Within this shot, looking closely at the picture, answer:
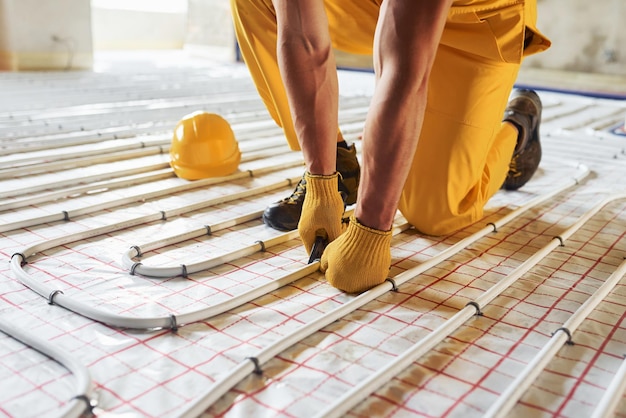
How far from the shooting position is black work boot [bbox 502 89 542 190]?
1.98m

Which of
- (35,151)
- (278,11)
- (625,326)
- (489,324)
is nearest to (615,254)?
(625,326)

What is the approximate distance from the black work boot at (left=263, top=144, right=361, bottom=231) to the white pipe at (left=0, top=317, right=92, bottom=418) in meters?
0.75

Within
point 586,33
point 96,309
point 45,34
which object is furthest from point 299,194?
point 586,33

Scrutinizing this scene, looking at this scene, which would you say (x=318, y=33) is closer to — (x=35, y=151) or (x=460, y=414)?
(x=460, y=414)

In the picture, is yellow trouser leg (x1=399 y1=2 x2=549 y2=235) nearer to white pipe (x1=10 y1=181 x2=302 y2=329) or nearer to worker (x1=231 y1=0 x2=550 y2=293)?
worker (x1=231 y1=0 x2=550 y2=293)

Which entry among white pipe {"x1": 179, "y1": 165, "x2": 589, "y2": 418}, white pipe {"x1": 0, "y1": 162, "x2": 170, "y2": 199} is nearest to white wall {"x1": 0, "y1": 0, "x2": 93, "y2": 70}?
white pipe {"x1": 0, "y1": 162, "x2": 170, "y2": 199}

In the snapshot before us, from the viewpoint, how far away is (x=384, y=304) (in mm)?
1289

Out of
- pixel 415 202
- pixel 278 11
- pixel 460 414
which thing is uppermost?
pixel 278 11

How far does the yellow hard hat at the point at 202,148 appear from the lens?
2.17m

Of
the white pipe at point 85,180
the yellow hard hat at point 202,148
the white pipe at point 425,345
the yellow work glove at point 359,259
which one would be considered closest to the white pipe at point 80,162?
the white pipe at point 85,180

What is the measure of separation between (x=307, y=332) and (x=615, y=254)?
92cm

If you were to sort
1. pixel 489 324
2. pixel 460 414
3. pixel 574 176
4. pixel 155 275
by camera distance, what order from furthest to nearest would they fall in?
pixel 574 176
pixel 155 275
pixel 489 324
pixel 460 414

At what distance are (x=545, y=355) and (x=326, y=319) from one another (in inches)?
15.1

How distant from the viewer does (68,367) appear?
1020 mm
